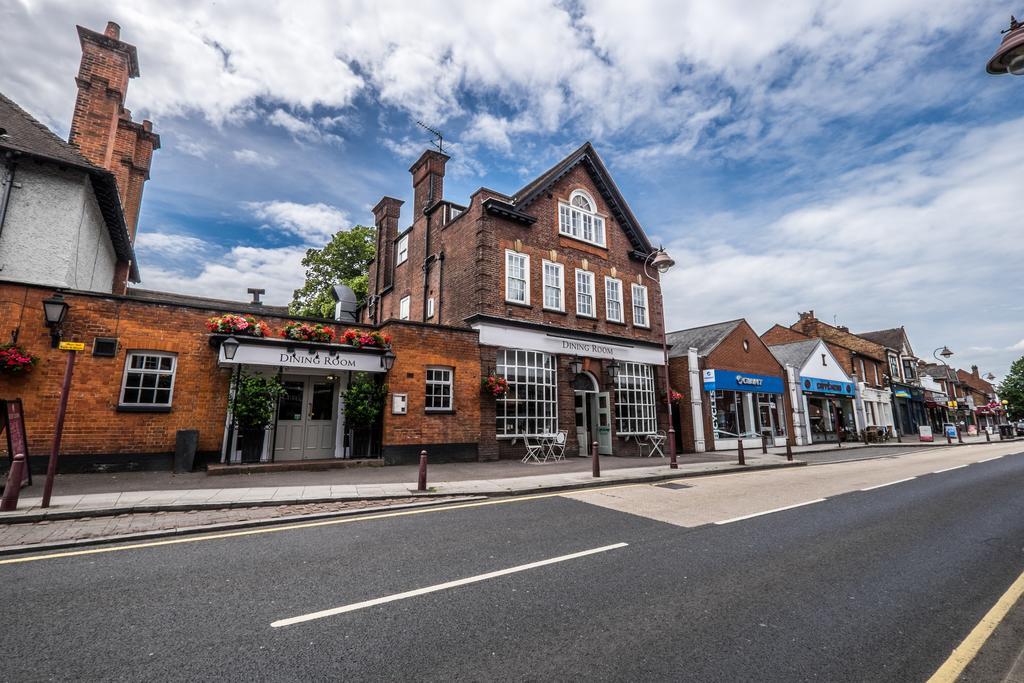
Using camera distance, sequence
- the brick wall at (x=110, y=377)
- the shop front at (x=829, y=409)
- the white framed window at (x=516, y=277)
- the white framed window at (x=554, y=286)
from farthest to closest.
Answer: the shop front at (x=829, y=409) → the white framed window at (x=554, y=286) → the white framed window at (x=516, y=277) → the brick wall at (x=110, y=377)

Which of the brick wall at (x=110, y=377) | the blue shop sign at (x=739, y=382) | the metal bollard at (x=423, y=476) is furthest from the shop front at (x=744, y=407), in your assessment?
the brick wall at (x=110, y=377)

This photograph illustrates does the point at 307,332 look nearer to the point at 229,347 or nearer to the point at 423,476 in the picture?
the point at 229,347

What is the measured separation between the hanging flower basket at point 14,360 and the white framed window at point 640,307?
19856mm

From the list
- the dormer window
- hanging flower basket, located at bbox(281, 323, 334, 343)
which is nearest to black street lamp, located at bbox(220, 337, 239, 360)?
hanging flower basket, located at bbox(281, 323, 334, 343)

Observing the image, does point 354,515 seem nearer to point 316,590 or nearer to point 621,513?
point 316,590

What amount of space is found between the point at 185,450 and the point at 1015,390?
303 ft

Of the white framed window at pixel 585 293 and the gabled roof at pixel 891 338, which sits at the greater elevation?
the gabled roof at pixel 891 338

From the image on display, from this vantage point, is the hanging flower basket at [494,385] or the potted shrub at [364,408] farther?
the hanging flower basket at [494,385]

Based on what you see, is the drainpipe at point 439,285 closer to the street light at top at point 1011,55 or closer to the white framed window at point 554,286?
the white framed window at point 554,286

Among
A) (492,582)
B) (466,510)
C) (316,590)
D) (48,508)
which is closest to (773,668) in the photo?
(492,582)

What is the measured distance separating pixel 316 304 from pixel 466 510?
27.4 metres

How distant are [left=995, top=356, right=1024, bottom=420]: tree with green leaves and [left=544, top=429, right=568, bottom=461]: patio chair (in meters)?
76.3

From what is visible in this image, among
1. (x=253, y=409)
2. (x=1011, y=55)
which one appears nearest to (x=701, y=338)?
(x=1011, y=55)

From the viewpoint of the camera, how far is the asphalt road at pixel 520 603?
3.11 meters
